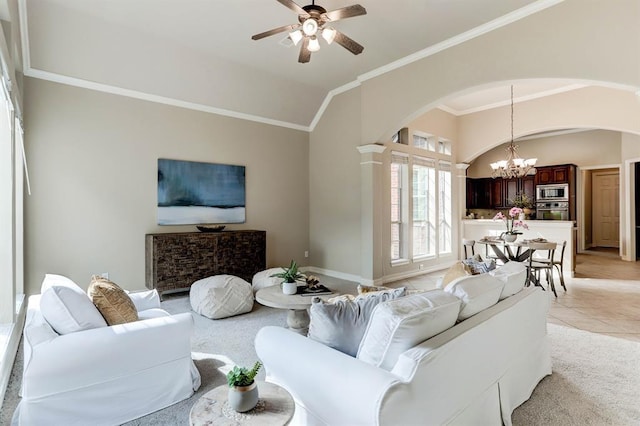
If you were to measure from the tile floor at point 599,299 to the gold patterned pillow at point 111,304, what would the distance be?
332 centimetres

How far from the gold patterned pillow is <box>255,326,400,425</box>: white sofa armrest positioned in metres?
1.09

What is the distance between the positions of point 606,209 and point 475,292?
36.2 feet

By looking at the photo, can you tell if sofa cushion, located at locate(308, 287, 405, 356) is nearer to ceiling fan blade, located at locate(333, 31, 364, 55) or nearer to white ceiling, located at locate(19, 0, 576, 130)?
ceiling fan blade, located at locate(333, 31, 364, 55)

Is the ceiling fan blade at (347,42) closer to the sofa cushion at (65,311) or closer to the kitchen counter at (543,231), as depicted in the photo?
the sofa cushion at (65,311)

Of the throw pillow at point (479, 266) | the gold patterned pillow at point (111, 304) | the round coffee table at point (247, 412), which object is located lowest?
the round coffee table at point (247, 412)

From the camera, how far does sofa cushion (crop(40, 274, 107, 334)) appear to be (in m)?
2.04

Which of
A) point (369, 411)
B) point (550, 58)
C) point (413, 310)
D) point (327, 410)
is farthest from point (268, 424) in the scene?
point (550, 58)

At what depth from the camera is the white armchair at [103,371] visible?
1.89m

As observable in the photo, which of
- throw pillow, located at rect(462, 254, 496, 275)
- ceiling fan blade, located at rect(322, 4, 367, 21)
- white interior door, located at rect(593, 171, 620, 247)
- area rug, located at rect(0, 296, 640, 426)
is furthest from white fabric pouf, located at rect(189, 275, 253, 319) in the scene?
white interior door, located at rect(593, 171, 620, 247)

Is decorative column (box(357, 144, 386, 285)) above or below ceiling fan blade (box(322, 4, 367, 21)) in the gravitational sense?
below

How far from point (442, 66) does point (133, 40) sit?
4195mm

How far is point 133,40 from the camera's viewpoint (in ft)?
14.4

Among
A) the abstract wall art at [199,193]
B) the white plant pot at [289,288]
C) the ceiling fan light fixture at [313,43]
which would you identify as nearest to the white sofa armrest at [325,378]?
the white plant pot at [289,288]

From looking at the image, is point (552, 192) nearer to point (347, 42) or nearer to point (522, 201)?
point (522, 201)
